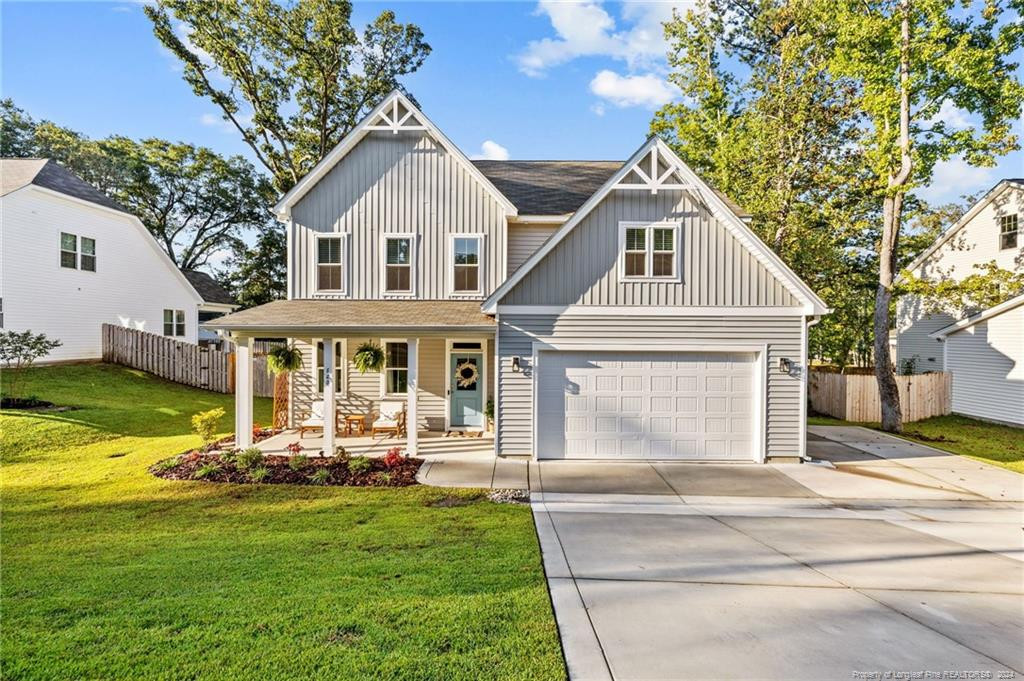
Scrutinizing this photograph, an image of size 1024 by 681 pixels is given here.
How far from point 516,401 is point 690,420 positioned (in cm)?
393

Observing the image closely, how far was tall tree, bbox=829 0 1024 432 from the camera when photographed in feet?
Result: 41.4

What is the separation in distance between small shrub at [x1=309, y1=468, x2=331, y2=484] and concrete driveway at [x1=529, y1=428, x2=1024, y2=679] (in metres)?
3.86

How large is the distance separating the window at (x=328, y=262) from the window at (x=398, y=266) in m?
1.37

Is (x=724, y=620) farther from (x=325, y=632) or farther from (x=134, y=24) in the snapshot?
(x=134, y=24)

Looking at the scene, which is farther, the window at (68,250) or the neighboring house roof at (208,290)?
the neighboring house roof at (208,290)

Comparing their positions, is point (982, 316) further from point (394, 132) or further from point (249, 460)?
point (249, 460)

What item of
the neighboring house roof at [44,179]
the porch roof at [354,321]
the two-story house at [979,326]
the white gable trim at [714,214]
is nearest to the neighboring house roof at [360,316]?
the porch roof at [354,321]

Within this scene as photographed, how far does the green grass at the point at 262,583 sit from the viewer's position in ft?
11.3

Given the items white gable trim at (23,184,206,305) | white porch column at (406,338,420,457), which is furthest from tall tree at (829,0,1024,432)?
white gable trim at (23,184,206,305)

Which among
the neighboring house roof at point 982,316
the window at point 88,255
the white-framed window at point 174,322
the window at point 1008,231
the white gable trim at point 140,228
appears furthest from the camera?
the white-framed window at point 174,322

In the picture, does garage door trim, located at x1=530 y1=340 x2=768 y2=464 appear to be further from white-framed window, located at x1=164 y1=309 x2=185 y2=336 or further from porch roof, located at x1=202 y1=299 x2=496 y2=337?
white-framed window, located at x1=164 y1=309 x2=185 y2=336

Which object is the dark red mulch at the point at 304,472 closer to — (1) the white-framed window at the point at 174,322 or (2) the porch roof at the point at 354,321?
(2) the porch roof at the point at 354,321

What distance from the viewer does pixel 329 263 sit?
1262cm

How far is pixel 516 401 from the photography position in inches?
396
